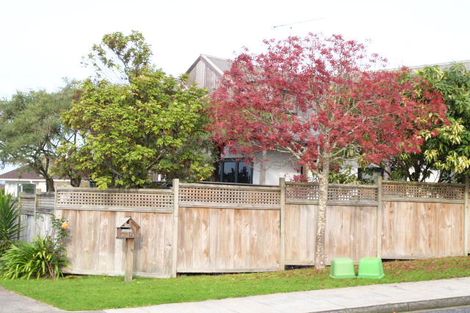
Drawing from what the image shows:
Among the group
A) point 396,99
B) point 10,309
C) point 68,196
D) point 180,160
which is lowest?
point 10,309

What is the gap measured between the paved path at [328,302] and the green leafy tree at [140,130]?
11.6 feet

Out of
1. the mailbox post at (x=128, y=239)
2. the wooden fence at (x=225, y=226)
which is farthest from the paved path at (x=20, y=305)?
the wooden fence at (x=225, y=226)

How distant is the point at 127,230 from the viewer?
41.2 feet

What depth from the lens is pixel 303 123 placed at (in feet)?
42.0

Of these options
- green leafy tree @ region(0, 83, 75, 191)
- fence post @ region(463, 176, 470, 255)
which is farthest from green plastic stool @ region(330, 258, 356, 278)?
green leafy tree @ region(0, 83, 75, 191)

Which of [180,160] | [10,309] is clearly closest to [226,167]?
[180,160]

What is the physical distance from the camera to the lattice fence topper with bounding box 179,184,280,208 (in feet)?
43.8

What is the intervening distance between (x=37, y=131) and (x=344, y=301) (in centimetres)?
1503

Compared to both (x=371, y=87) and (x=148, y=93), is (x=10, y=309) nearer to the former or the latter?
(x=148, y=93)

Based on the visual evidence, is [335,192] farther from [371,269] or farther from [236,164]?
[236,164]

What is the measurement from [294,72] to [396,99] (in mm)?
2314

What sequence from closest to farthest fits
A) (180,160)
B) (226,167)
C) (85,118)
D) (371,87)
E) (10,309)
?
(10,309) → (371,87) → (85,118) → (180,160) → (226,167)

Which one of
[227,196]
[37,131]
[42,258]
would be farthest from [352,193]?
[37,131]

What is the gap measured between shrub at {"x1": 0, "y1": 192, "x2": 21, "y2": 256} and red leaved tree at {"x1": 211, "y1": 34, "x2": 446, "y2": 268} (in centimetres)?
666
